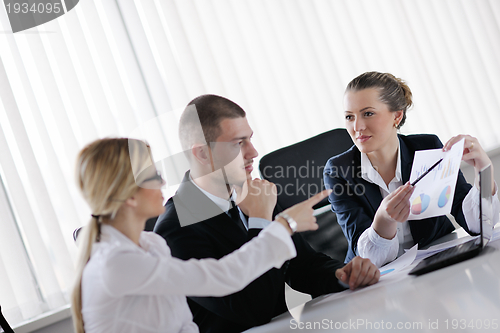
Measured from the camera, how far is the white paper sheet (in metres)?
1.07

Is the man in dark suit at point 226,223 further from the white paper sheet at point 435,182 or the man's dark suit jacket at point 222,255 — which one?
the white paper sheet at point 435,182

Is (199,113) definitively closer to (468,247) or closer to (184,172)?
(184,172)

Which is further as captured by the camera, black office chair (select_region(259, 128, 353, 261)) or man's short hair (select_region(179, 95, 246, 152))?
black office chair (select_region(259, 128, 353, 261))

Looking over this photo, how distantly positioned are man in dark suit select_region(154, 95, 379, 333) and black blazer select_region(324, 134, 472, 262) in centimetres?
24

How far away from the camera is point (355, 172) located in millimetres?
1495

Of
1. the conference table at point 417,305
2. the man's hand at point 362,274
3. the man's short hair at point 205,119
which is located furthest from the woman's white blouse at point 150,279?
the man's short hair at point 205,119

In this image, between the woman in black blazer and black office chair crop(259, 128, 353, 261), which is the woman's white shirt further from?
black office chair crop(259, 128, 353, 261)

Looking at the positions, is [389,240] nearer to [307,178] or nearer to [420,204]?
[420,204]

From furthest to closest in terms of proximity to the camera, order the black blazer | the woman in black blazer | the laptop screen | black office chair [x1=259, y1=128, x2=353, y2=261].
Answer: black office chair [x1=259, y1=128, x2=353, y2=261], the black blazer, the woman in black blazer, the laptop screen

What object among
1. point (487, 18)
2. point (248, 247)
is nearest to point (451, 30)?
point (487, 18)

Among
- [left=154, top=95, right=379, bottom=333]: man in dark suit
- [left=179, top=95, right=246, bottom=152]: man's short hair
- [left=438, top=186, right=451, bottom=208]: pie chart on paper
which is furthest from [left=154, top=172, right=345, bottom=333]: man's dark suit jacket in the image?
[left=438, top=186, right=451, bottom=208]: pie chart on paper

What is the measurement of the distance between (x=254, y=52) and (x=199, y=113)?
1.25 m

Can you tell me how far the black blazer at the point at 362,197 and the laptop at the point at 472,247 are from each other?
0.83ft

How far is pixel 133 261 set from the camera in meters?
0.68
